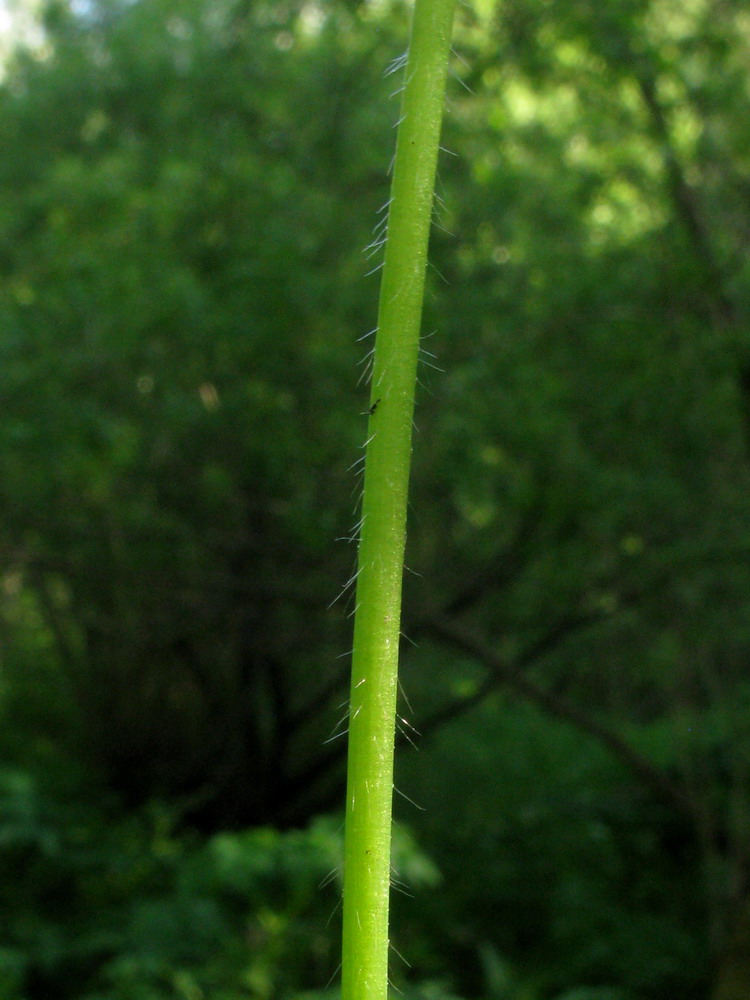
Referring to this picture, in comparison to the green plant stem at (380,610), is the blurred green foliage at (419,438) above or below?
above

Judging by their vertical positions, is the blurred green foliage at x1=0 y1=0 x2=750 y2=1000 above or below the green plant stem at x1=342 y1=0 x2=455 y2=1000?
above

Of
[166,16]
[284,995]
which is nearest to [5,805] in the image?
[284,995]

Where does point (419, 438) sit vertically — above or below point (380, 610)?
above

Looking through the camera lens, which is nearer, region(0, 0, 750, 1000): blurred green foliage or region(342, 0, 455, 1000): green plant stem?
region(342, 0, 455, 1000): green plant stem

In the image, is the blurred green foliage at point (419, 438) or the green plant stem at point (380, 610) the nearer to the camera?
the green plant stem at point (380, 610)

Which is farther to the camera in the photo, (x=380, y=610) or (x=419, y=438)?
(x=419, y=438)
